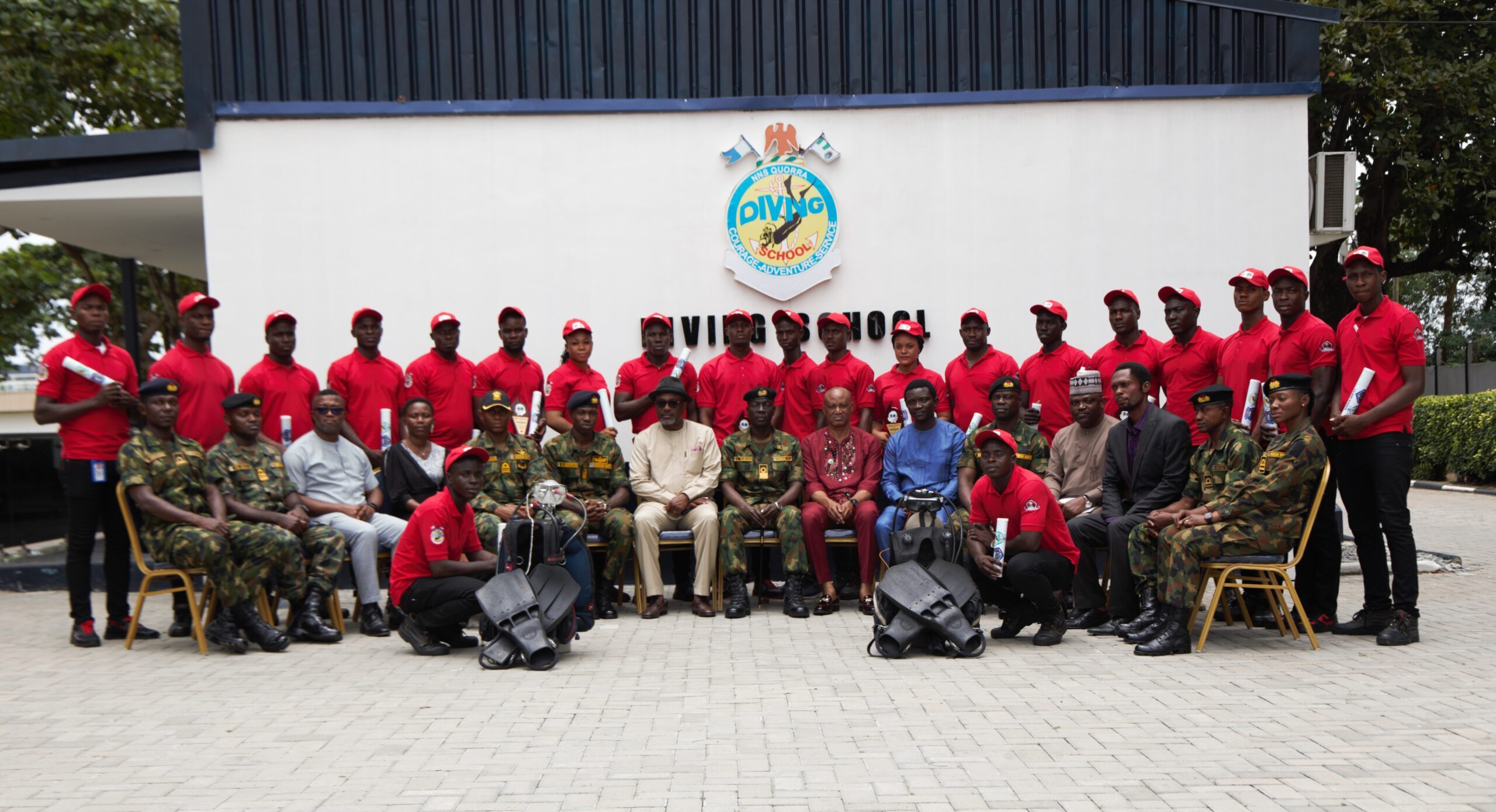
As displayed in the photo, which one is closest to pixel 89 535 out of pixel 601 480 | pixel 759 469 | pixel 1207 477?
pixel 601 480

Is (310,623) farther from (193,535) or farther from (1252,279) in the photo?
(1252,279)

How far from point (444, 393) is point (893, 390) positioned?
3310mm

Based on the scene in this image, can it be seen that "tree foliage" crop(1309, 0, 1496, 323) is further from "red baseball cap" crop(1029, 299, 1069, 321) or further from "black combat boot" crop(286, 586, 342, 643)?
"black combat boot" crop(286, 586, 342, 643)

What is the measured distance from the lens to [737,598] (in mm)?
7812

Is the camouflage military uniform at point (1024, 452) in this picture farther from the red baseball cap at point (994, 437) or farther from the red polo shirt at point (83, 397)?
the red polo shirt at point (83, 397)

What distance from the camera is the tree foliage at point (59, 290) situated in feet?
62.8

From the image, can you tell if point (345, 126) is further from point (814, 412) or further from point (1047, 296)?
point (1047, 296)

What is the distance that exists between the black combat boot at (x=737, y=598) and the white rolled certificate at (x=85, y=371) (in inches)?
160

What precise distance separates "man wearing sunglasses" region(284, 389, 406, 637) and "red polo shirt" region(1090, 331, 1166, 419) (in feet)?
16.0

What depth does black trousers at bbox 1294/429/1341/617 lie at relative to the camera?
22.2 ft

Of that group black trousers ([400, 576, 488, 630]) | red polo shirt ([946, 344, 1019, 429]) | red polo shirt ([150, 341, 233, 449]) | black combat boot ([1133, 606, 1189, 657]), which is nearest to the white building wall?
red polo shirt ([946, 344, 1019, 429])

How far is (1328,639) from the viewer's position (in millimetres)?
6602

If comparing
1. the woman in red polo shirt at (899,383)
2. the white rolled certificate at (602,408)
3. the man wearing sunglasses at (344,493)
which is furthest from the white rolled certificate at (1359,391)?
the man wearing sunglasses at (344,493)

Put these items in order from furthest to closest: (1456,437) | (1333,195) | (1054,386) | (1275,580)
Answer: (1456,437)
(1333,195)
(1054,386)
(1275,580)
